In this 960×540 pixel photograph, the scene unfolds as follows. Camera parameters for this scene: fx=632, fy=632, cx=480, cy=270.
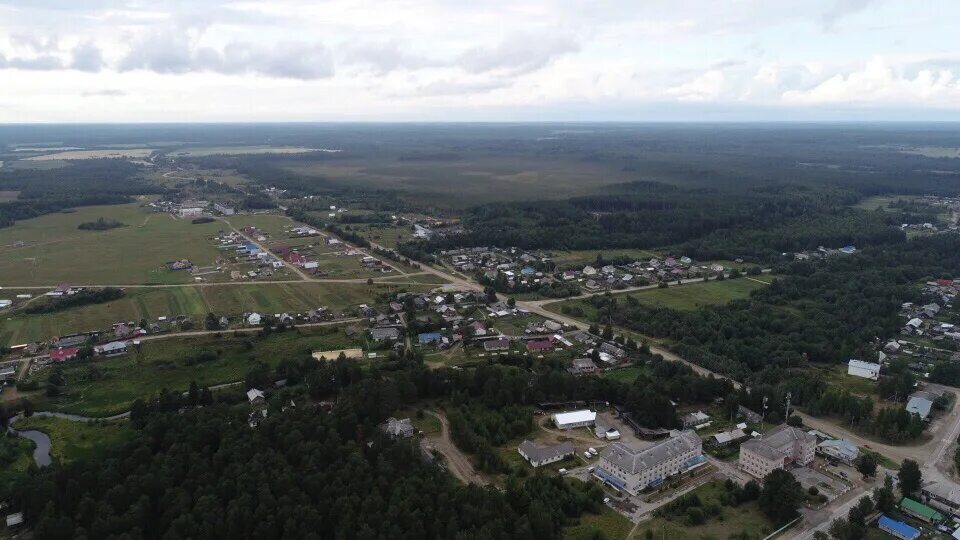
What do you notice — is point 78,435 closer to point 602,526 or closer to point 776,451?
point 602,526

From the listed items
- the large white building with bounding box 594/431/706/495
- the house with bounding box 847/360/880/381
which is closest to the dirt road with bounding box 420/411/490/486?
the large white building with bounding box 594/431/706/495

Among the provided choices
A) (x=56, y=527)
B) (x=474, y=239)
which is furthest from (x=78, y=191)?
(x=56, y=527)

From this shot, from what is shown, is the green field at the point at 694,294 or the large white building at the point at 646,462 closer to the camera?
the large white building at the point at 646,462

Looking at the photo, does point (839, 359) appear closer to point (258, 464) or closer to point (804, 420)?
point (804, 420)

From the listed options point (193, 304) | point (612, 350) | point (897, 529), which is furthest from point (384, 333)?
point (897, 529)

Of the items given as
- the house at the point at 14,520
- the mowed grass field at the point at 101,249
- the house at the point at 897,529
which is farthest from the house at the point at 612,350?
the mowed grass field at the point at 101,249

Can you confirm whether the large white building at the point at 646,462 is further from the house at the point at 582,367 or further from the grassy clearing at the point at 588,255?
the grassy clearing at the point at 588,255

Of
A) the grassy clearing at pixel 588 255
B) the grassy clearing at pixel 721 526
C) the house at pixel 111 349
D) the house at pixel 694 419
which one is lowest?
the grassy clearing at pixel 588 255
